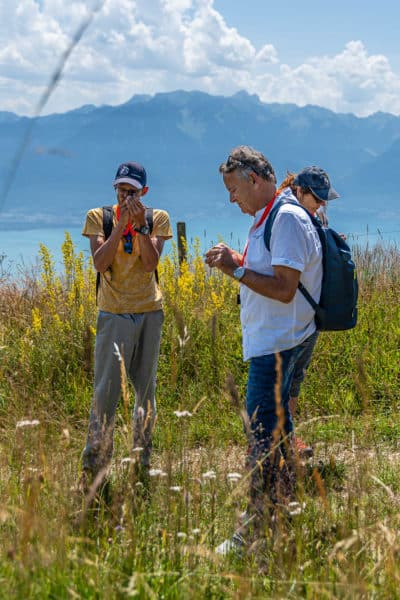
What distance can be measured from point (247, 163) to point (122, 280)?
4.08ft

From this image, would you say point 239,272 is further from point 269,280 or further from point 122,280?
point 122,280

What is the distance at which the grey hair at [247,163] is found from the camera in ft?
10.3

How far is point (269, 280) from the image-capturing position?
3035 millimetres

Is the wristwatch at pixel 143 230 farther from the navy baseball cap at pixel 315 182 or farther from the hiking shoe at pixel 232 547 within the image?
the hiking shoe at pixel 232 547

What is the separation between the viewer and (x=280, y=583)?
2193 millimetres

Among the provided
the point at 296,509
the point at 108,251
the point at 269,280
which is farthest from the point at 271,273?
the point at 108,251

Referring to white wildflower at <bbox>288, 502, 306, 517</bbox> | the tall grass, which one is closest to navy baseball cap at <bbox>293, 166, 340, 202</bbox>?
the tall grass

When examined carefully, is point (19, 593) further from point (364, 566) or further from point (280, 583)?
point (364, 566)

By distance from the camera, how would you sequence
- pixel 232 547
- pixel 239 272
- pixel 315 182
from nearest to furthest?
pixel 232 547 < pixel 239 272 < pixel 315 182

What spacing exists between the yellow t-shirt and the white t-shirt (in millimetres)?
980

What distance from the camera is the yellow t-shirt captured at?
13.2ft

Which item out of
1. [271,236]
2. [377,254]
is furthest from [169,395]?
[377,254]

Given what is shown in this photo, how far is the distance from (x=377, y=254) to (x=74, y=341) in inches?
238

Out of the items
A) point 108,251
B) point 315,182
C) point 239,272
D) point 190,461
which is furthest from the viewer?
point 315,182
